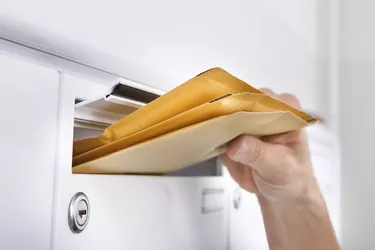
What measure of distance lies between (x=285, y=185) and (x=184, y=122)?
231mm

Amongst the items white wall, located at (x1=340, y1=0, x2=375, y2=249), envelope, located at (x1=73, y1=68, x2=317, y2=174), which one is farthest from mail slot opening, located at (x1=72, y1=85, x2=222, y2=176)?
white wall, located at (x1=340, y1=0, x2=375, y2=249)

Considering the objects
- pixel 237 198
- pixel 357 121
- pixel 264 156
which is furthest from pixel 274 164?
pixel 357 121

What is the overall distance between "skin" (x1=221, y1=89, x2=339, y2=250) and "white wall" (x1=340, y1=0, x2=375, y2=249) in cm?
73

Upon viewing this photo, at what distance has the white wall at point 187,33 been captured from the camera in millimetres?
366

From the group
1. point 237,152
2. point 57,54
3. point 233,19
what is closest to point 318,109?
point 233,19

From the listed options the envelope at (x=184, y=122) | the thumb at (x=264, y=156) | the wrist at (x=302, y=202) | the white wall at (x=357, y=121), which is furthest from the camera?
the white wall at (x=357, y=121)

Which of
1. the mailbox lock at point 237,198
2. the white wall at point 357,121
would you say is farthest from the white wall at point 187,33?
the white wall at point 357,121

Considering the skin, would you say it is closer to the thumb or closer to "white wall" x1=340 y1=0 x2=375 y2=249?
the thumb

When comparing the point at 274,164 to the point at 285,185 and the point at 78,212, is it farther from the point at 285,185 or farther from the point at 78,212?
the point at 78,212

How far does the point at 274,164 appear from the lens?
1.50ft

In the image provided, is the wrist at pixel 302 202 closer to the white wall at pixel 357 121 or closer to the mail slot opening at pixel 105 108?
the mail slot opening at pixel 105 108

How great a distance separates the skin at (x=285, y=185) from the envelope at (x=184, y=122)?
0.19 ft

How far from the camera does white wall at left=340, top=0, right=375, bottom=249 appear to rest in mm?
1260

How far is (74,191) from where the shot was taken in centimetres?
33
